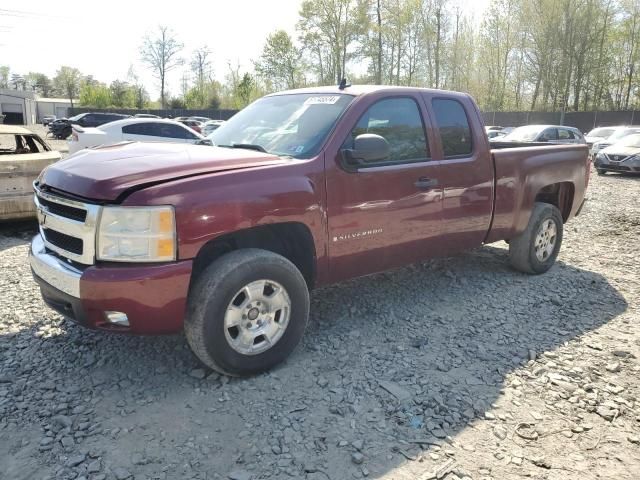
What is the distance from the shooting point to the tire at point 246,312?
3078 millimetres

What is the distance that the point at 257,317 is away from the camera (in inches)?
131

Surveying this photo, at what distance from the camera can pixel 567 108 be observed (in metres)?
48.2

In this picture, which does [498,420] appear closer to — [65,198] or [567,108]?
[65,198]

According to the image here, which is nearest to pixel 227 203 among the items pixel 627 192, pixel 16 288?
pixel 16 288

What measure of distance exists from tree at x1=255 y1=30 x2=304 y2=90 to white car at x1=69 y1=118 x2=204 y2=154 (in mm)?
39694

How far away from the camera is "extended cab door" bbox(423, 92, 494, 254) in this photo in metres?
4.42

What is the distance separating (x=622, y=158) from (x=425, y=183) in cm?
1518

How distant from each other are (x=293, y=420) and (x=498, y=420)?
1.20 m

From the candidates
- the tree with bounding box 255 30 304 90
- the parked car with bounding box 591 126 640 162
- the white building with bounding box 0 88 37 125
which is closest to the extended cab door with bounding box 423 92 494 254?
the parked car with bounding box 591 126 640 162

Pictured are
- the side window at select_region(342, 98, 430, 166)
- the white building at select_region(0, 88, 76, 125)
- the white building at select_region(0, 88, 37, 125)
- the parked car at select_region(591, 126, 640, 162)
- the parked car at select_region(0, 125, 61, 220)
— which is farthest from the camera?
the white building at select_region(0, 88, 37, 125)

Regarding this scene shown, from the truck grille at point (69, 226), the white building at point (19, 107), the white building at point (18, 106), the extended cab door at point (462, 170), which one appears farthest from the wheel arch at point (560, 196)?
the white building at point (18, 106)

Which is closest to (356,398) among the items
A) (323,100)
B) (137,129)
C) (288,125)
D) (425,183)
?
(425,183)

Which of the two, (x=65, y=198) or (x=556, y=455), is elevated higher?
(x=65, y=198)

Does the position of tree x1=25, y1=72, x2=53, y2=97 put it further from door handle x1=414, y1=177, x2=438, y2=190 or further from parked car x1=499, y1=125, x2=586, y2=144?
door handle x1=414, y1=177, x2=438, y2=190
